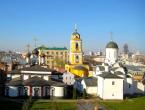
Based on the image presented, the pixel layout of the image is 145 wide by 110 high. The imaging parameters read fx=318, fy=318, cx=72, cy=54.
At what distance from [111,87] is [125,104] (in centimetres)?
374

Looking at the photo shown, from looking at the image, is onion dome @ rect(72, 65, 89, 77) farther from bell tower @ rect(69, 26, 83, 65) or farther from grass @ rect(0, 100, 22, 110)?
grass @ rect(0, 100, 22, 110)

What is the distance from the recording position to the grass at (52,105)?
30.3 m

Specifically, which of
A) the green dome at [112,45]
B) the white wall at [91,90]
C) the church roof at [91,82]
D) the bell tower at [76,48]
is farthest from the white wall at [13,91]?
the bell tower at [76,48]

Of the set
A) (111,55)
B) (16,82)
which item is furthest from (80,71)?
(16,82)

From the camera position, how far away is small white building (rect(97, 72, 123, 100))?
122ft

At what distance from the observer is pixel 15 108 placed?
2959 centimetres

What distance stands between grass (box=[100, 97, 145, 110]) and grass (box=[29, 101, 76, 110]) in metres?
3.46

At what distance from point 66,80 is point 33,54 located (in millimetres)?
8273

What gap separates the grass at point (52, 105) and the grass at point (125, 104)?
346cm

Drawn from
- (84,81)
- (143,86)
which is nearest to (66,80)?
(84,81)

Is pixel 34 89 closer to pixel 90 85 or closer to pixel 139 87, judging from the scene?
pixel 90 85

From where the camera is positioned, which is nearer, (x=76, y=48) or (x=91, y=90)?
(x=91, y=90)

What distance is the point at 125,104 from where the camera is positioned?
112ft

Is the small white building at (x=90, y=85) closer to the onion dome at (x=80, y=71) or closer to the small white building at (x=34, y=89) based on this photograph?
the small white building at (x=34, y=89)
